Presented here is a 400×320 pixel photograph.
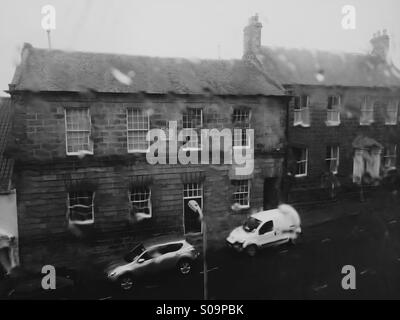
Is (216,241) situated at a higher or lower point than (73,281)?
higher

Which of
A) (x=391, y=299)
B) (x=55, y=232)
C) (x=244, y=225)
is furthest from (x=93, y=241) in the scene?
(x=391, y=299)

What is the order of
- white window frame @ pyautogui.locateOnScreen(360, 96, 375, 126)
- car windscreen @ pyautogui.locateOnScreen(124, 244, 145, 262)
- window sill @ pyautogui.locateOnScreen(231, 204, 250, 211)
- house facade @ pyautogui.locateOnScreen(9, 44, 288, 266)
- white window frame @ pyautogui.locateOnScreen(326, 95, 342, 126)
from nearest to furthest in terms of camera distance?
house facade @ pyautogui.locateOnScreen(9, 44, 288, 266) < car windscreen @ pyautogui.locateOnScreen(124, 244, 145, 262) < window sill @ pyautogui.locateOnScreen(231, 204, 250, 211) < white window frame @ pyautogui.locateOnScreen(326, 95, 342, 126) < white window frame @ pyautogui.locateOnScreen(360, 96, 375, 126)

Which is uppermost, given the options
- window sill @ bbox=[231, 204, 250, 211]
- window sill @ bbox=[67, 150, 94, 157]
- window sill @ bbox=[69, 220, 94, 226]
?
window sill @ bbox=[67, 150, 94, 157]

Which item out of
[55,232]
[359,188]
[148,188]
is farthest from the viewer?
[359,188]

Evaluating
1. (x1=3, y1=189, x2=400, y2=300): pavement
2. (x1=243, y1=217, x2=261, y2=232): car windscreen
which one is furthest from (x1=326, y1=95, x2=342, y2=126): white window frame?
(x1=243, y1=217, x2=261, y2=232): car windscreen

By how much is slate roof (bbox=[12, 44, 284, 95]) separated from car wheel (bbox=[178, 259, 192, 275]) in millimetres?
3674

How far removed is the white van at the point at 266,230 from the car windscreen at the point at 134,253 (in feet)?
6.41

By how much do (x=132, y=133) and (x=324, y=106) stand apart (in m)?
4.75

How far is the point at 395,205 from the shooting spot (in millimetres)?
9133

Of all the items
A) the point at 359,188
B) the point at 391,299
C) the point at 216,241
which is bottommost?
the point at 391,299

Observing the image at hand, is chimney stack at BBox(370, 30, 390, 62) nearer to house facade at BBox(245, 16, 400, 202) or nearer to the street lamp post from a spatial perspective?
house facade at BBox(245, 16, 400, 202)

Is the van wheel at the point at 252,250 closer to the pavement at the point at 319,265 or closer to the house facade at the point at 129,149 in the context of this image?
the pavement at the point at 319,265

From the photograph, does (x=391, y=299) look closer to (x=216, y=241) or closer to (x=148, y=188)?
(x=216, y=241)

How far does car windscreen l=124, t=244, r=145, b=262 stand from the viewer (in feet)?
24.6
